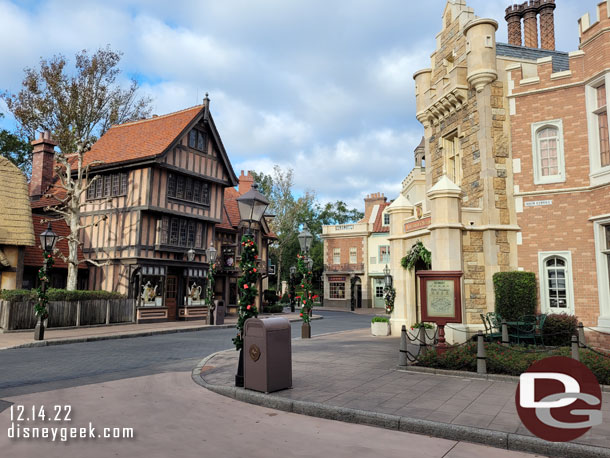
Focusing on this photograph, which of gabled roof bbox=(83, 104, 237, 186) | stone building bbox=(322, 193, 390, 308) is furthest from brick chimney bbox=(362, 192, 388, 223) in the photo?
gabled roof bbox=(83, 104, 237, 186)

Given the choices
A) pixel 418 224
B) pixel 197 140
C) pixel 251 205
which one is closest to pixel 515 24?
pixel 418 224

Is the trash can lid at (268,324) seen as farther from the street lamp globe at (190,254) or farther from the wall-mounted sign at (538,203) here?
the street lamp globe at (190,254)

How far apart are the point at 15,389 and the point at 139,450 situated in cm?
444

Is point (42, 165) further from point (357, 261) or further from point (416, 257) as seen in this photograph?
point (357, 261)

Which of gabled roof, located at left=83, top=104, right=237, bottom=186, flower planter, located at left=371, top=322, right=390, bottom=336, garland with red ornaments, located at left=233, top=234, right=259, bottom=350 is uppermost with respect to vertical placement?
gabled roof, located at left=83, top=104, right=237, bottom=186

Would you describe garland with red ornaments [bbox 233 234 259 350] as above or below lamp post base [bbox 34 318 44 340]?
above

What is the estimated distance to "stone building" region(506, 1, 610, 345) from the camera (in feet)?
41.1

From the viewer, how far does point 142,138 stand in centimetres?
2552

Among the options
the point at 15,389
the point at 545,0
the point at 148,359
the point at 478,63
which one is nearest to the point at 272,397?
the point at 15,389

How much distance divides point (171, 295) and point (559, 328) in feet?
62.7

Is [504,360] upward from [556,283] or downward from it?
downward

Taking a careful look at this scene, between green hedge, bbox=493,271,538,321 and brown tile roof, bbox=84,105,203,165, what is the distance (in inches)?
679

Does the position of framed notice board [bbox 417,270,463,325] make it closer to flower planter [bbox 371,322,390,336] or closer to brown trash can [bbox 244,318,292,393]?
brown trash can [bbox 244,318,292,393]

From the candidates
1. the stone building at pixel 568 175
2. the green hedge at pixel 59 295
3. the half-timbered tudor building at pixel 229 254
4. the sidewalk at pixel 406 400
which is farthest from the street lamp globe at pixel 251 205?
the half-timbered tudor building at pixel 229 254
